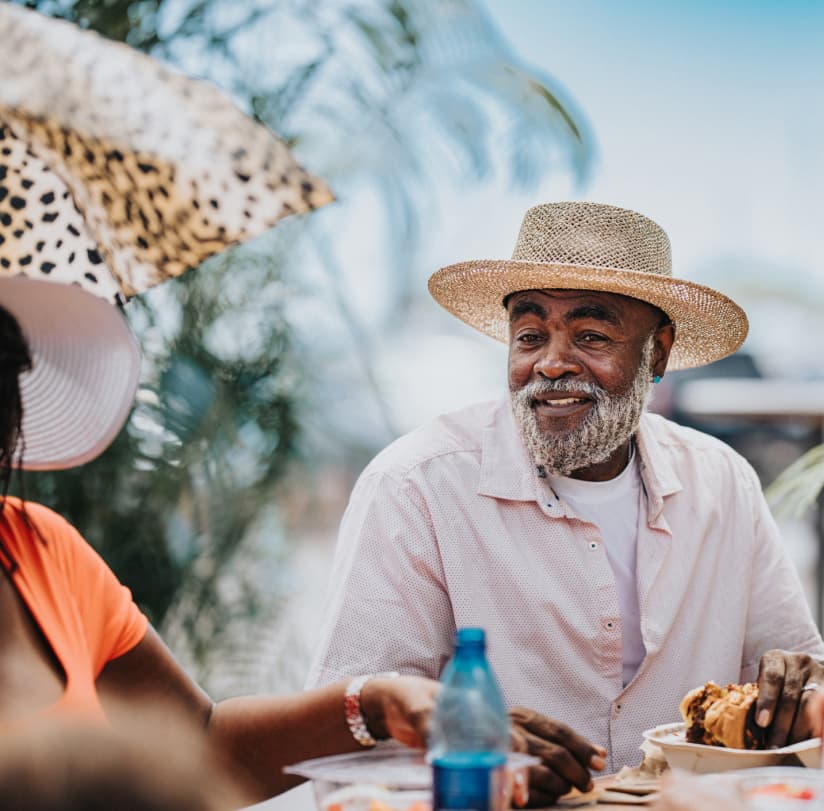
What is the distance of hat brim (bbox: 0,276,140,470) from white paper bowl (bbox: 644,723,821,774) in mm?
1091

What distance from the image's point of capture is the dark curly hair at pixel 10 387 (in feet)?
5.89

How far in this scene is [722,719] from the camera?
74.1 inches

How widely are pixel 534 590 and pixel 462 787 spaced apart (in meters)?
1.38

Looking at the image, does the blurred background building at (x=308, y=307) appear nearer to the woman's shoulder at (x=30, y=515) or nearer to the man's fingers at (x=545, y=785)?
the woman's shoulder at (x=30, y=515)

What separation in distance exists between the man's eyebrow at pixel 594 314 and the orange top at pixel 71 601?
1.37 metres

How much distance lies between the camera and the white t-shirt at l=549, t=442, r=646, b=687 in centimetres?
268

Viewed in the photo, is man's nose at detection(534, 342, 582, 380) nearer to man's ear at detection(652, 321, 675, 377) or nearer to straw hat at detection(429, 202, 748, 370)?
straw hat at detection(429, 202, 748, 370)

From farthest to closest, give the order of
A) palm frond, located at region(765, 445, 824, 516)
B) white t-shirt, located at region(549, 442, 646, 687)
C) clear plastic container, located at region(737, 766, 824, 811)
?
palm frond, located at region(765, 445, 824, 516) < white t-shirt, located at region(549, 442, 646, 687) < clear plastic container, located at region(737, 766, 824, 811)

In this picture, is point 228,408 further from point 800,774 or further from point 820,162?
point 820,162

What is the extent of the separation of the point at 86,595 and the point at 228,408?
2.58 metres

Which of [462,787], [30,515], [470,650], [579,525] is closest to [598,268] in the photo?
[579,525]

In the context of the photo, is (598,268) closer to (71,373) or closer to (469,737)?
(71,373)

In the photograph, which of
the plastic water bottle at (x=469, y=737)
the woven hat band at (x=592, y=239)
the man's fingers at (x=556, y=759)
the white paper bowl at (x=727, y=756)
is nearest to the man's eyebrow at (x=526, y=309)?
the woven hat band at (x=592, y=239)

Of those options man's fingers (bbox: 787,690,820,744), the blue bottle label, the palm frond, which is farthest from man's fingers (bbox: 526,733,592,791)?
the palm frond
